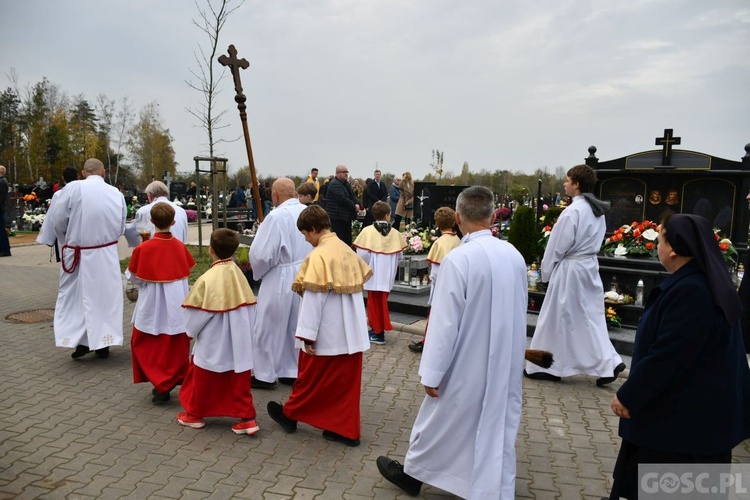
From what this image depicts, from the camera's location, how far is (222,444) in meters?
4.54

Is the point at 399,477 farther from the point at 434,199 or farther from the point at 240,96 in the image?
the point at 434,199

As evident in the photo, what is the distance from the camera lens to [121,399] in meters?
5.48

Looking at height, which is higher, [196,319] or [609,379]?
[196,319]

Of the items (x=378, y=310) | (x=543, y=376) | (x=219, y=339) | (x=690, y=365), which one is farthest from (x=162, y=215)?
(x=690, y=365)

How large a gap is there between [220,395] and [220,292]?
91 centimetres

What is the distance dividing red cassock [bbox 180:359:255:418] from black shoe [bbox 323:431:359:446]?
0.65m

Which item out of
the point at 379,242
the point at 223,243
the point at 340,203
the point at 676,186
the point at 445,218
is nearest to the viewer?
the point at 223,243

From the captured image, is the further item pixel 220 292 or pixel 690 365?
pixel 220 292

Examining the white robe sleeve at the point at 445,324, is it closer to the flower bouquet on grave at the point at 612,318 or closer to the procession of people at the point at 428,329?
the procession of people at the point at 428,329

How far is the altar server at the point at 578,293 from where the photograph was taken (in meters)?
5.69

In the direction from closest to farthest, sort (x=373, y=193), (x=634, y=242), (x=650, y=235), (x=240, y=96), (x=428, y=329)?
(x=428, y=329)
(x=240, y=96)
(x=650, y=235)
(x=634, y=242)
(x=373, y=193)

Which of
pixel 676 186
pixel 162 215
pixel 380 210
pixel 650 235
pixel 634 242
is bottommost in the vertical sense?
pixel 634 242

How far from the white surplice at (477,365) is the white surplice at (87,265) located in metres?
4.65

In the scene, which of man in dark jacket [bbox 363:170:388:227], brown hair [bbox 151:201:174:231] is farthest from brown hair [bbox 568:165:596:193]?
man in dark jacket [bbox 363:170:388:227]
